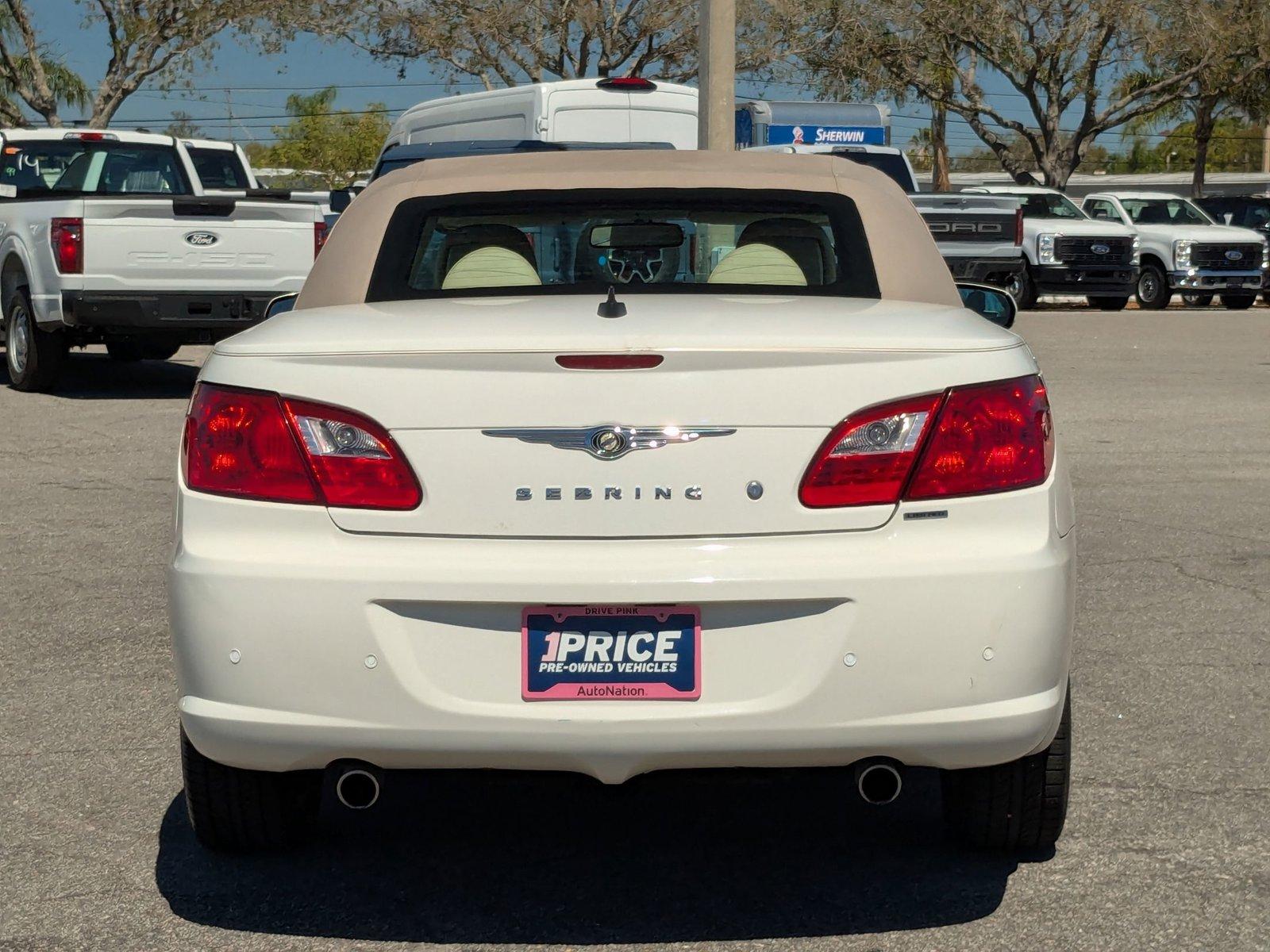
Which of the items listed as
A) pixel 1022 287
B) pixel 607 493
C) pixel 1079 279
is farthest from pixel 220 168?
pixel 607 493

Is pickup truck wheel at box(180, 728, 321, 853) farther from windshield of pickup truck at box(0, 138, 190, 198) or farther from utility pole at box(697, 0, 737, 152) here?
windshield of pickup truck at box(0, 138, 190, 198)

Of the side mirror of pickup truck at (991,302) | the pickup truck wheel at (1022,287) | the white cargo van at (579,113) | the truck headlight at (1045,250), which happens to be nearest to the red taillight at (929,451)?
the side mirror of pickup truck at (991,302)

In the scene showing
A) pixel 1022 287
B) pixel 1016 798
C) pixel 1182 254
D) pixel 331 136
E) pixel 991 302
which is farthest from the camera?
pixel 331 136

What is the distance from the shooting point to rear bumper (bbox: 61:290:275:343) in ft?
45.5

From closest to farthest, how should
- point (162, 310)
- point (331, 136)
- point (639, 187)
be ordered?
point (639, 187), point (162, 310), point (331, 136)

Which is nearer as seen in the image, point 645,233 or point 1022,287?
point 645,233

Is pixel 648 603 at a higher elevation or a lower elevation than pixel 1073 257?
higher

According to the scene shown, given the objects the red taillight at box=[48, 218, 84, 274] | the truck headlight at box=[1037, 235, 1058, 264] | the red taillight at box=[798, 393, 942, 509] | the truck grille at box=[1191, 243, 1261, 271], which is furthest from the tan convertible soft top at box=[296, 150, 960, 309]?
the truck grille at box=[1191, 243, 1261, 271]

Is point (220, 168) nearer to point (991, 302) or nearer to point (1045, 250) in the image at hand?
point (1045, 250)

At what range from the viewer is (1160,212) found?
1260 inches

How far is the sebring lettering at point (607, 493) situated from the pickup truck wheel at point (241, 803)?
2.92 feet

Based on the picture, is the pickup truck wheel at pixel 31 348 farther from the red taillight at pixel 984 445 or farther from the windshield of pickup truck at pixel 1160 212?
the windshield of pickup truck at pixel 1160 212

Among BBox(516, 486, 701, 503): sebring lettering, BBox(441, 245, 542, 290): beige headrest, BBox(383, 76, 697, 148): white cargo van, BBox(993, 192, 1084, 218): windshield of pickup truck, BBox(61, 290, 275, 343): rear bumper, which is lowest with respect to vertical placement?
BBox(993, 192, 1084, 218): windshield of pickup truck

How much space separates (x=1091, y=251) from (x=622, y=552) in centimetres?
2622
